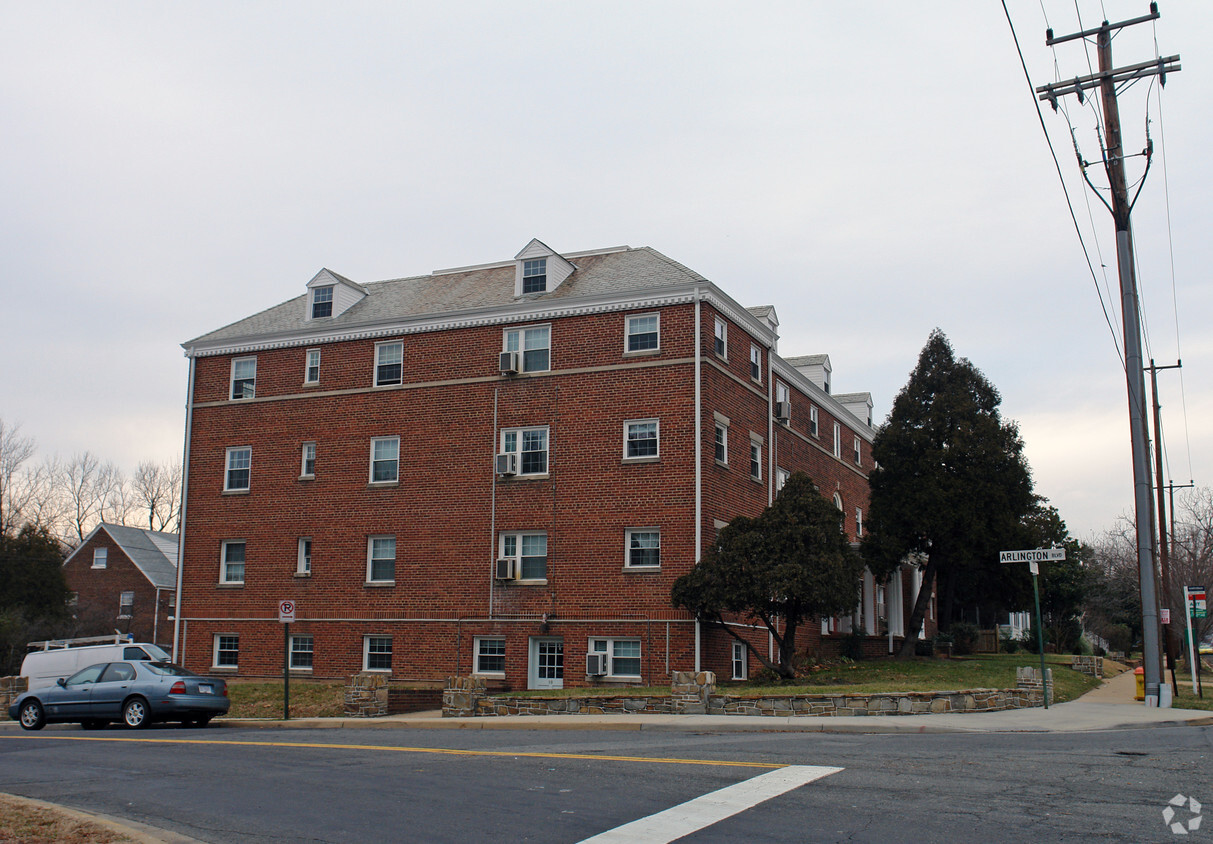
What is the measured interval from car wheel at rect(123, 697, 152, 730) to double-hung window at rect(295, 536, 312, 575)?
10627mm

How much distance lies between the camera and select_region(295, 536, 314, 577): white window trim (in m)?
32.3

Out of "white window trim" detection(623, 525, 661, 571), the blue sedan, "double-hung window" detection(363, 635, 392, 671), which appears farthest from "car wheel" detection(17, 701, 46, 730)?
"white window trim" detection(623, 525, 661, 571)

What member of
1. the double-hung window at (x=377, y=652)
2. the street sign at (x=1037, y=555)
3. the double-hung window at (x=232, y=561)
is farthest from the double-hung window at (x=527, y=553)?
the street sign at (x=1037, y=555)

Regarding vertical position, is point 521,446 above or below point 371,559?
above

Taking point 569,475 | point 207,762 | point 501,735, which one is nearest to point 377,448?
point 569,475

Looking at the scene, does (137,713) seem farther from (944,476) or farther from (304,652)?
(944,476)

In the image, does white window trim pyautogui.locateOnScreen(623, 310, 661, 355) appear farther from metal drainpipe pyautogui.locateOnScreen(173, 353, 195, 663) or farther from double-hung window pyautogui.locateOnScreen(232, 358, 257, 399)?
metal drainpipe pyautogui.locateOnScreen(173, 353, 195, 663)

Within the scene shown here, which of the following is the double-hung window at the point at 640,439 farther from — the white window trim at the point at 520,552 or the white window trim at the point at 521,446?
the white window trim at the point at 520,552

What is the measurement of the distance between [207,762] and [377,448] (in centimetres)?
1867

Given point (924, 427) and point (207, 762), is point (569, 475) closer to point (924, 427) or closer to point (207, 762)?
point (924, 427)

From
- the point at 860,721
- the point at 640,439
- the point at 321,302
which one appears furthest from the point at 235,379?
the point at 860,721

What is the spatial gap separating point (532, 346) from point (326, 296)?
8.28m

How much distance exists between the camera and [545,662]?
94.9ft

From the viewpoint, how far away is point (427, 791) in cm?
1059
